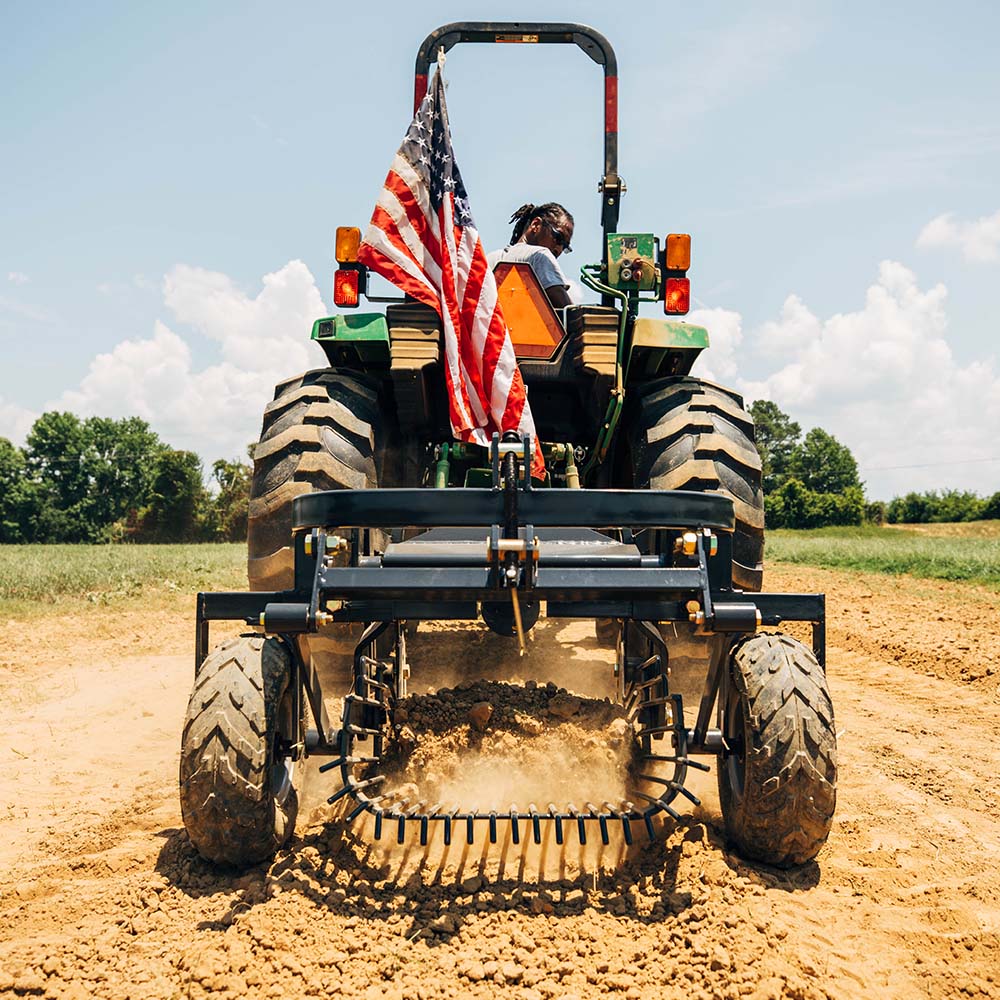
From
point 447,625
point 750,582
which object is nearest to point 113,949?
point 750,582

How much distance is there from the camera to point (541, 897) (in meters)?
2.38

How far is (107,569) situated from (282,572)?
1334 centimetres

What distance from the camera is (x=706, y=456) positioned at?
12.1 feet

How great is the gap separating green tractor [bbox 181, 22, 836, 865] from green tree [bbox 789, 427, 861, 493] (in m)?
68.2

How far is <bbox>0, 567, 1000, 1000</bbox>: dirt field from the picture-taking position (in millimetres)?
2025

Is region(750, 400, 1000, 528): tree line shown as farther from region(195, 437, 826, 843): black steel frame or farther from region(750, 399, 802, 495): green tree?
region(195, 437, 826, 843): black steel frame

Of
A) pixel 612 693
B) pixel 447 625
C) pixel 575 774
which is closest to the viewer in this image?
pixel 575 774

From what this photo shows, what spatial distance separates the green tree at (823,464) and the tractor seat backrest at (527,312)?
67687mm

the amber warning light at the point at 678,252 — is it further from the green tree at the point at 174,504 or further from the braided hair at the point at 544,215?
the green tree at the point at 174,504

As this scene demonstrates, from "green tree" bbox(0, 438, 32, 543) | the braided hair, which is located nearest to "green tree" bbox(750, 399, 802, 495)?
"green tree" bbox(0, 438, 32, 543)

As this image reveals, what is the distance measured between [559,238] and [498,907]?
14.1 feet

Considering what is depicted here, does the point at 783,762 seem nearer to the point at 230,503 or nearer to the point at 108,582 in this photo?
the point at 108,582

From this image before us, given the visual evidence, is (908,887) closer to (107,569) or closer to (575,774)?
(575,774)

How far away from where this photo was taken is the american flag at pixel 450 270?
153 inches
